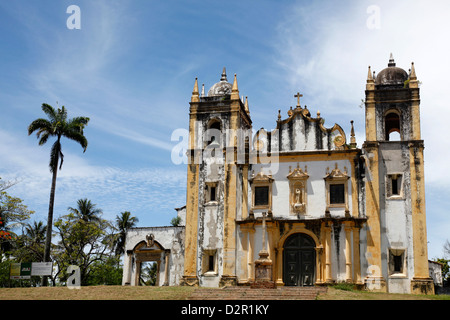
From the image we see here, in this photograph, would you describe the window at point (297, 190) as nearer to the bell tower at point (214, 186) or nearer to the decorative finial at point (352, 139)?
the bell tower at point (214, 186)

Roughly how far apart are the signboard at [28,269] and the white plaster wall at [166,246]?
5415 mm

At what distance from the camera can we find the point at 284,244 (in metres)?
27.0

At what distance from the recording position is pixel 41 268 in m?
26.1

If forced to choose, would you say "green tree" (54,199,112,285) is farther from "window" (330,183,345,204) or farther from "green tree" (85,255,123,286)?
"window" (330,183,345,204)

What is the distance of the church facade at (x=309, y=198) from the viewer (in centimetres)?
2570

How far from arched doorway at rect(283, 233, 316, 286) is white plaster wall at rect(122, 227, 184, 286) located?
247 inches

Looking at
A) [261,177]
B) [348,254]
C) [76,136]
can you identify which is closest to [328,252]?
[348,254]

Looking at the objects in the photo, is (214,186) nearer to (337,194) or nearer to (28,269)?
(337,194)

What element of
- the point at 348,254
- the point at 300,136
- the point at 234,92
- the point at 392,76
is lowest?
the point at 348,254

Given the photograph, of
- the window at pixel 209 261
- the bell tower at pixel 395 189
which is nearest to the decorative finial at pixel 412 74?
the bell tower at pixel 395 189

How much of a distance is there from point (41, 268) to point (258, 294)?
1056 centimetres
